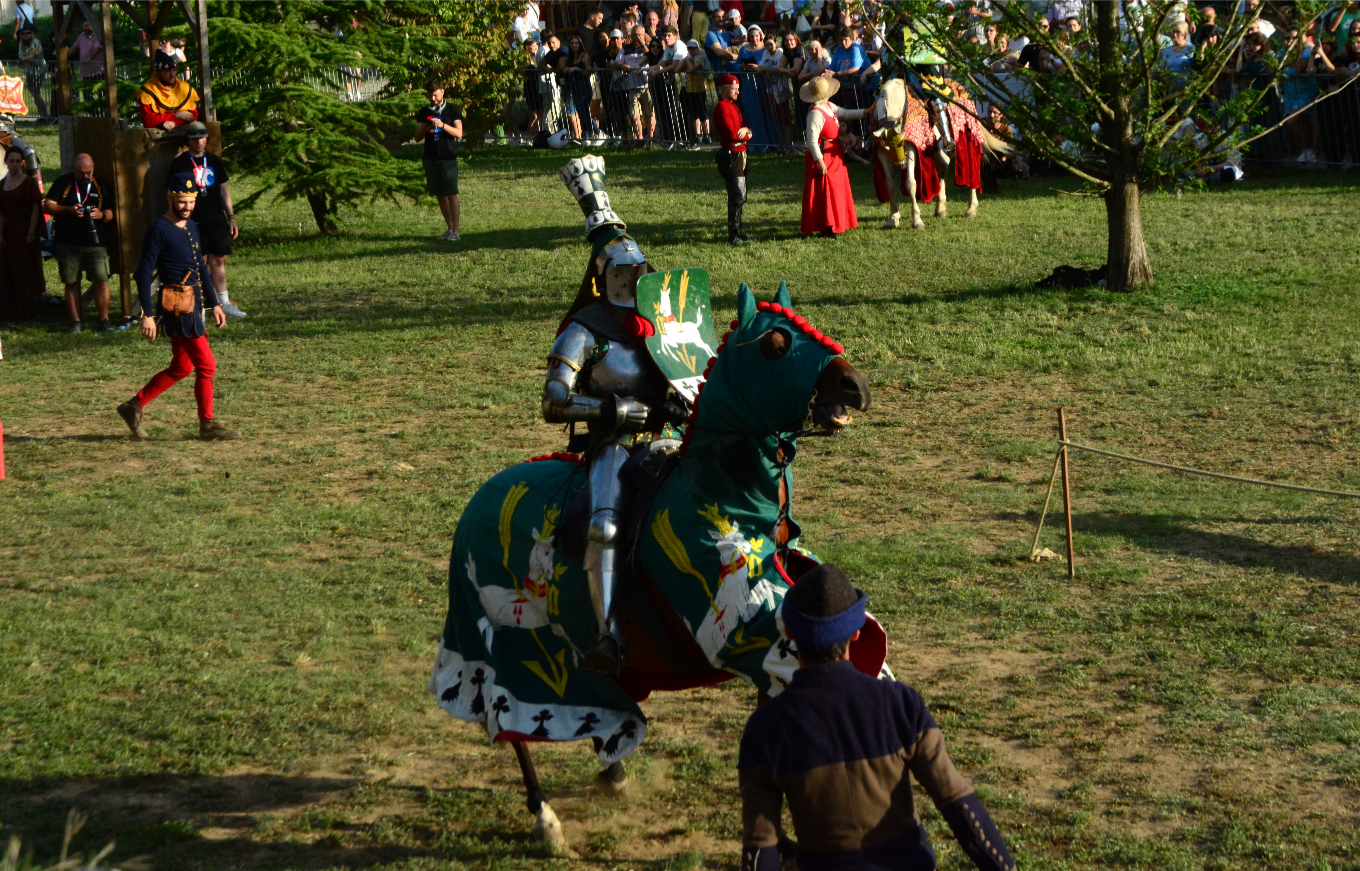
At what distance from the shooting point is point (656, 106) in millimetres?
27719

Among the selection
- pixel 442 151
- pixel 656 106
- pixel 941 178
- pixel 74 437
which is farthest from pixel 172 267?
pixel 656 106

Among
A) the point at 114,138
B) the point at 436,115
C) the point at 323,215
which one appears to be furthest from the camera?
the point at 323,215

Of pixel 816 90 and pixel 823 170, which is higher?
pixel 816 90

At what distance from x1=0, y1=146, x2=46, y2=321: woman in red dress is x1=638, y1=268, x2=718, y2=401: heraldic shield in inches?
559

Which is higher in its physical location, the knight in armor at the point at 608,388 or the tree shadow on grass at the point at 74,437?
the knight in armor at the point at 608,388

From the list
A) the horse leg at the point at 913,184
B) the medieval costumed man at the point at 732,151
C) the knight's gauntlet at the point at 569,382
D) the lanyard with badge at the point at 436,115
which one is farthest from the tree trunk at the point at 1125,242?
the knight's gauntlet at the point at 569,382

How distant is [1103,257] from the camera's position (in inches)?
663

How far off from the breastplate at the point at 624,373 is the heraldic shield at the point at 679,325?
0.14 metres

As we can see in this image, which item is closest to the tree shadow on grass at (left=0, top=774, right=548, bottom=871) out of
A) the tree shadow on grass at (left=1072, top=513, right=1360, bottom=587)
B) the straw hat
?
the tree shadow on grass at (left=1072, top=513, right=1360, bottom=587)

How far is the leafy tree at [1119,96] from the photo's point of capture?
1454 cm

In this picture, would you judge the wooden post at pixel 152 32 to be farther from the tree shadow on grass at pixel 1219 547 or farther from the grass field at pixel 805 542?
the tree shadow on grass at pixel 1219 547

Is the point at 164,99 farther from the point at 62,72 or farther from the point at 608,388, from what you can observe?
the point at 608,388

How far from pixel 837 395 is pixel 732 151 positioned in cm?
1412

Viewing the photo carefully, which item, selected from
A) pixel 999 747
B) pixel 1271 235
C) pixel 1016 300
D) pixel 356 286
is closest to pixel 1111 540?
pixel 999 747
